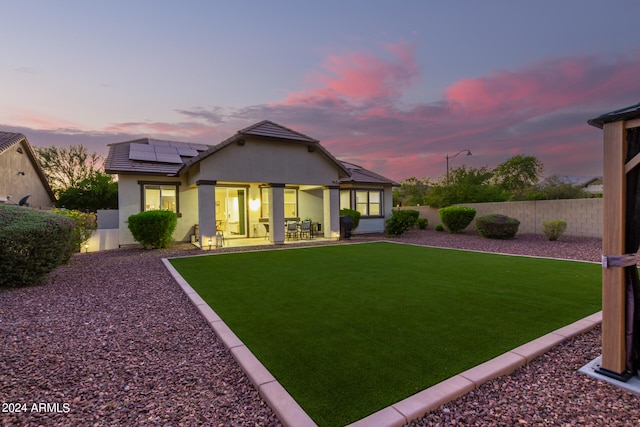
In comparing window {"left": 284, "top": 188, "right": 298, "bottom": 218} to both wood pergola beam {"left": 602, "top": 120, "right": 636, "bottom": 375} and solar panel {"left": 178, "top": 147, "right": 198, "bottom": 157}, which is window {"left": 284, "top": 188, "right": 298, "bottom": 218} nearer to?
solar panel {"left": 178, "top": 147, "right": 198, "bottom": 157}

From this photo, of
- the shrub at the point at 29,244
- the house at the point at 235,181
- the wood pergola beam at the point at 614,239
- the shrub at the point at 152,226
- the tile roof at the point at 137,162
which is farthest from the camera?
the tile roof at the point at 137,162

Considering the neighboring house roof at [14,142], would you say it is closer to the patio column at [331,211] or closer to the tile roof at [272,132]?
the tile roof at [272,132]

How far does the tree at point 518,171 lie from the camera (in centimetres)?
3412

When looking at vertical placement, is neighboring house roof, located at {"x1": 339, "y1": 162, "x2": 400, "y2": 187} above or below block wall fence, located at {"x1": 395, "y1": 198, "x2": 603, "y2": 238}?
above

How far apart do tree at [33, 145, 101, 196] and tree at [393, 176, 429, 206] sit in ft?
109

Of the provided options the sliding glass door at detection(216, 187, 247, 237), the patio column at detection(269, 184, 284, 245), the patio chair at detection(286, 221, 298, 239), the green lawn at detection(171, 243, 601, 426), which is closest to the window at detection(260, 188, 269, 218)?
the sliding glass door at detection(216, 187, 247, 237)

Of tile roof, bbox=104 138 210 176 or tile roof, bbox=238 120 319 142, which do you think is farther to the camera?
tile roof, bbox=104 138 210 176

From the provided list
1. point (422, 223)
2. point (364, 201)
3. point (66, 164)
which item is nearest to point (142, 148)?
point (364, 201)

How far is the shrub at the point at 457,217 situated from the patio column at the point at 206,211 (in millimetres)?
12222

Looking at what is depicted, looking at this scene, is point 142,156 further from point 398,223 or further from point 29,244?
point 398,223

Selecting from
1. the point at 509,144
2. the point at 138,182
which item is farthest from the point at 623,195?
the point at 509,144

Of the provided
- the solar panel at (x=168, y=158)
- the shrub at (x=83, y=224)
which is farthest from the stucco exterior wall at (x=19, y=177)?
the solar panel at (x=168, y=158)

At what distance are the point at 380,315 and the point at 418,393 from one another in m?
1.89

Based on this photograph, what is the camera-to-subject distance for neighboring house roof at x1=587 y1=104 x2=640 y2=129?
7.95 feet
